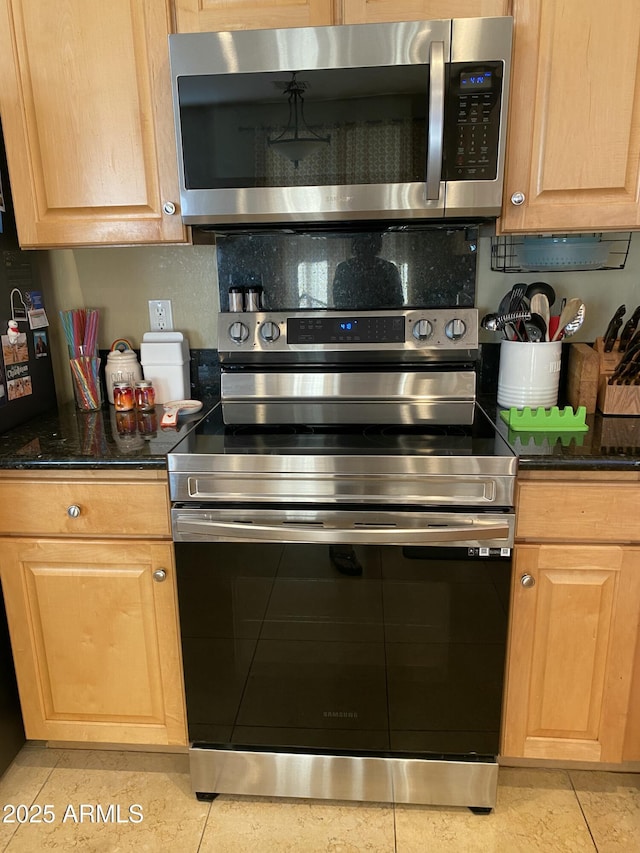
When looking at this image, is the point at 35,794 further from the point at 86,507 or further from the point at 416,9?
the point at 416,9

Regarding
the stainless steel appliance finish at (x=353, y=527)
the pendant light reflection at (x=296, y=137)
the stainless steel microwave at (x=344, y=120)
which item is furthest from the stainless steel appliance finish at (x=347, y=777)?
the pendant light reflection at (x=296, y=137)

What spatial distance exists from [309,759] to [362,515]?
2.20ft

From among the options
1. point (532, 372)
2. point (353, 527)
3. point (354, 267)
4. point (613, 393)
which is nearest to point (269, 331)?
point (354, 267)

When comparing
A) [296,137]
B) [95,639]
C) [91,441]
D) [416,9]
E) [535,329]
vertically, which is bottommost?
[95,639]

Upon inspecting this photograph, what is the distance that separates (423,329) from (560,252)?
1.53 feet

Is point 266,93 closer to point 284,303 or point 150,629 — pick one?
point 284,303

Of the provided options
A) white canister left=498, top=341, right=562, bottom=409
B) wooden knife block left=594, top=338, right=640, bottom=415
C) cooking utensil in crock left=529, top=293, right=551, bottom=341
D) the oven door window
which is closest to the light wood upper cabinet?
cooking utensil in crock left=529, top=293, right=551, bottom=341

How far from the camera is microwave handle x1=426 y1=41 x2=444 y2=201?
4.13 ft

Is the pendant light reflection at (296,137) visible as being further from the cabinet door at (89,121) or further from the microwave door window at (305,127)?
the cabinet door at (89,121)

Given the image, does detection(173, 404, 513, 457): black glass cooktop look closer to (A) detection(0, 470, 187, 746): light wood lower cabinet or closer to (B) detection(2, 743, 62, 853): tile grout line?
(A) detection(0, 470, 187, 746): light wood lower cabinet

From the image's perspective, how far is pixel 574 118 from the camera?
1.35 m

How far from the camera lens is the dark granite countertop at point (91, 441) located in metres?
1.36

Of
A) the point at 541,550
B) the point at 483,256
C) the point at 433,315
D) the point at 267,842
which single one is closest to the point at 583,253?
the point at 483,256

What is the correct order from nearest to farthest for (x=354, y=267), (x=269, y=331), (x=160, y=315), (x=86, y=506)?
(x=86, y=506), (x=269, y=331), (x=354, y=267), (x=160, y=315)
